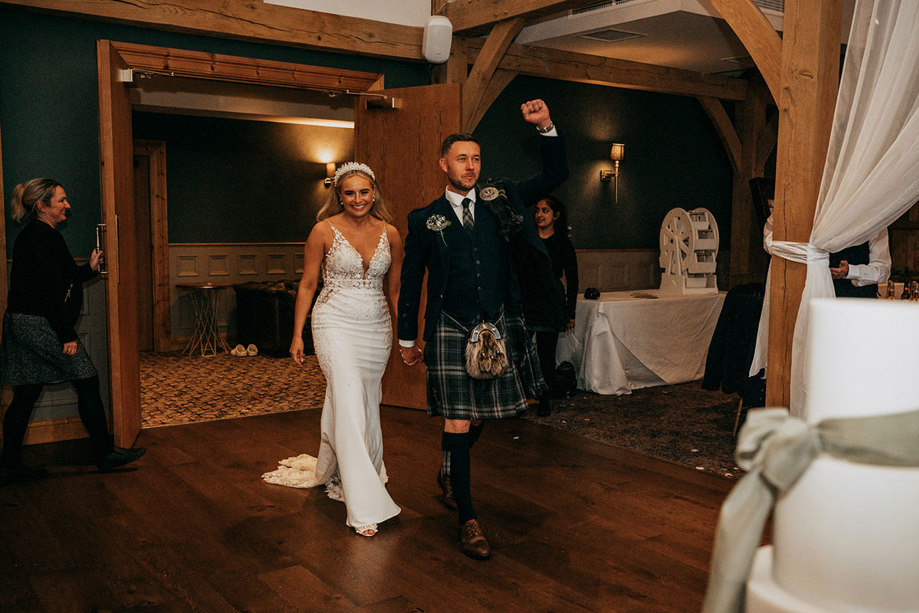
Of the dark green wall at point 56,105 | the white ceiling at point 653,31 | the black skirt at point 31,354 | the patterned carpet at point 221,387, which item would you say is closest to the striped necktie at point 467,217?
the black skirt at point 31,354

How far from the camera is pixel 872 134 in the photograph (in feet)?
10.6

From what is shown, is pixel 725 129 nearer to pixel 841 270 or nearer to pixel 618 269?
pixel 618 269

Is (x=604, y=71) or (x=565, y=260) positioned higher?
(x=604, y=71)

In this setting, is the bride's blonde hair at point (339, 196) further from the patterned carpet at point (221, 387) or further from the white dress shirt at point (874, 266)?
the patterned carpet at point (221, 387)

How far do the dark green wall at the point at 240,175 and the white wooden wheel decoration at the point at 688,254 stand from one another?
4.50 meters

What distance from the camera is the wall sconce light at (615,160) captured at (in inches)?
326

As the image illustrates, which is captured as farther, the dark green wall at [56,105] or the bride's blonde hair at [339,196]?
the dark green wall at [56,105]

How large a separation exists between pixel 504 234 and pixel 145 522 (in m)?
1.98

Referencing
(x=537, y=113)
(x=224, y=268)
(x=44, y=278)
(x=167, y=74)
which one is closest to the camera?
(x=537, y=113)

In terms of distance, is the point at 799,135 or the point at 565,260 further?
the point at 565,260

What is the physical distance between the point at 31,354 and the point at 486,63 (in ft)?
12.0

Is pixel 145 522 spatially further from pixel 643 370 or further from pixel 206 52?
pixel 643 370

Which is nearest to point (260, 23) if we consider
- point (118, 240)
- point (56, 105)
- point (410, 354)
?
point (56, 105)

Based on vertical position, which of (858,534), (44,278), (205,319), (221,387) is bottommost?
(221,387)
